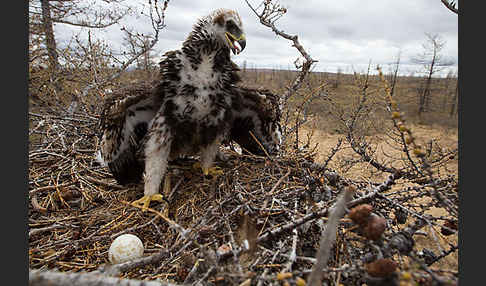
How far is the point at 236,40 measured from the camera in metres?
2.26

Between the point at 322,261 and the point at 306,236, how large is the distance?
86 centimetres

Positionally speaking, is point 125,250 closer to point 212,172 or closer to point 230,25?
point 212,172

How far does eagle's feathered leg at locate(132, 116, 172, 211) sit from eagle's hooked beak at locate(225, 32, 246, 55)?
3.07 feet

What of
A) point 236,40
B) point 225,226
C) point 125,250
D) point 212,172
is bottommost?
point 125,250

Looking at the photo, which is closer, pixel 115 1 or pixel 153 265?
pixel 153 265

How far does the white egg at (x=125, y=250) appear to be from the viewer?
1.45 m

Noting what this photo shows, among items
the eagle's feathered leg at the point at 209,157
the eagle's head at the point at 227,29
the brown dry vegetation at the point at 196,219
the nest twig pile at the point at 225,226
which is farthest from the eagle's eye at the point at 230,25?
the nest twig pile at the point at 225,226

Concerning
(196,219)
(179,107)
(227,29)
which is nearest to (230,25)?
(227,29)

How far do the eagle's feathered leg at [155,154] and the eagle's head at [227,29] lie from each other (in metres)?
0.94

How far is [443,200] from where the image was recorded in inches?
36.1

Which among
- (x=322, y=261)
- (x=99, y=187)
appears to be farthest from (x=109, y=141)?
(x=322, y=261)

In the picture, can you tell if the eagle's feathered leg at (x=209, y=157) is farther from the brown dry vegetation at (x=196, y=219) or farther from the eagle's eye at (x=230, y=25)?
the eagle's eye at (x=230, y=25)

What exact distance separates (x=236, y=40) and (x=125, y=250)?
1.97 meters

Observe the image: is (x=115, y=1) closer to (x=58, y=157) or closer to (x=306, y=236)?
(x=58, y=157)
